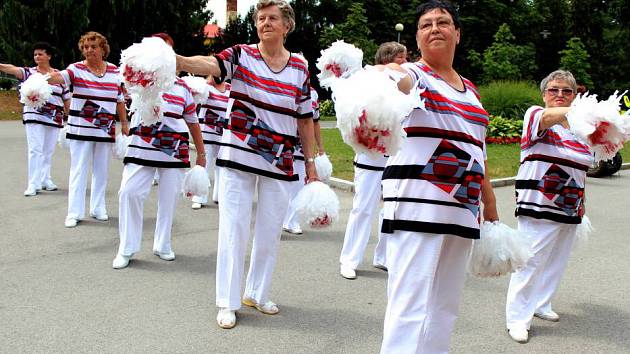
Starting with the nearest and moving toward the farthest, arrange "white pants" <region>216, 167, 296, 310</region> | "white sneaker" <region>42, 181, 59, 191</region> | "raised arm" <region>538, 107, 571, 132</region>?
1. "raised arm" <region>538, 107, 571, 132</region>
2. "white pants" <region>216, 167, 296, 310</region>
3. "white sneaker" <region>42, 181, 59, 191</region>

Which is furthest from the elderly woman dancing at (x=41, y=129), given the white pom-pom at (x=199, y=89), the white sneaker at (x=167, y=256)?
the white sneaker at (x=167, y=256)

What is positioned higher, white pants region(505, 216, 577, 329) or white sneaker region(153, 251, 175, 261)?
white pants region(505, 216, 577, 329)

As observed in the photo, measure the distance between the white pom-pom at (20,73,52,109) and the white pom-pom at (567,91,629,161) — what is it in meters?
7.24

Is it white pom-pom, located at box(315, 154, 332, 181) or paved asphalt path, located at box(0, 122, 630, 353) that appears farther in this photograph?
white pom-pom, located at box(315, 154, 332, 181)

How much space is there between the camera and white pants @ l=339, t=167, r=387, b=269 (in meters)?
5.83

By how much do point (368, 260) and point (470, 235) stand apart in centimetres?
336

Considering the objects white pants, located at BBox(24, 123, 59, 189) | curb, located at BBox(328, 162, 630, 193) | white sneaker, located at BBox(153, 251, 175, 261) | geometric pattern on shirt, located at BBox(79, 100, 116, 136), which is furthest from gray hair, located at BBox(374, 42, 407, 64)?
white pants, located at BBox(24, 123, 59, 189)

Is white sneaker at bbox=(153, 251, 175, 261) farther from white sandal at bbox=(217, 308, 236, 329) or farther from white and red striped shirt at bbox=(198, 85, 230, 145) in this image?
white and red striped shirt at bbox=(198, 85, 230, 145)

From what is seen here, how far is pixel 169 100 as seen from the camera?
5.86m

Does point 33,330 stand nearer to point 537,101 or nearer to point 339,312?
point 339,312

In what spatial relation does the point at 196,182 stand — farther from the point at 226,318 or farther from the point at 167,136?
the point at 226,318

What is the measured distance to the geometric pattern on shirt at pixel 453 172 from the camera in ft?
9.87

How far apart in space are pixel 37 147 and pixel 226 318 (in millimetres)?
6552

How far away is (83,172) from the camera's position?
7.53 metres
